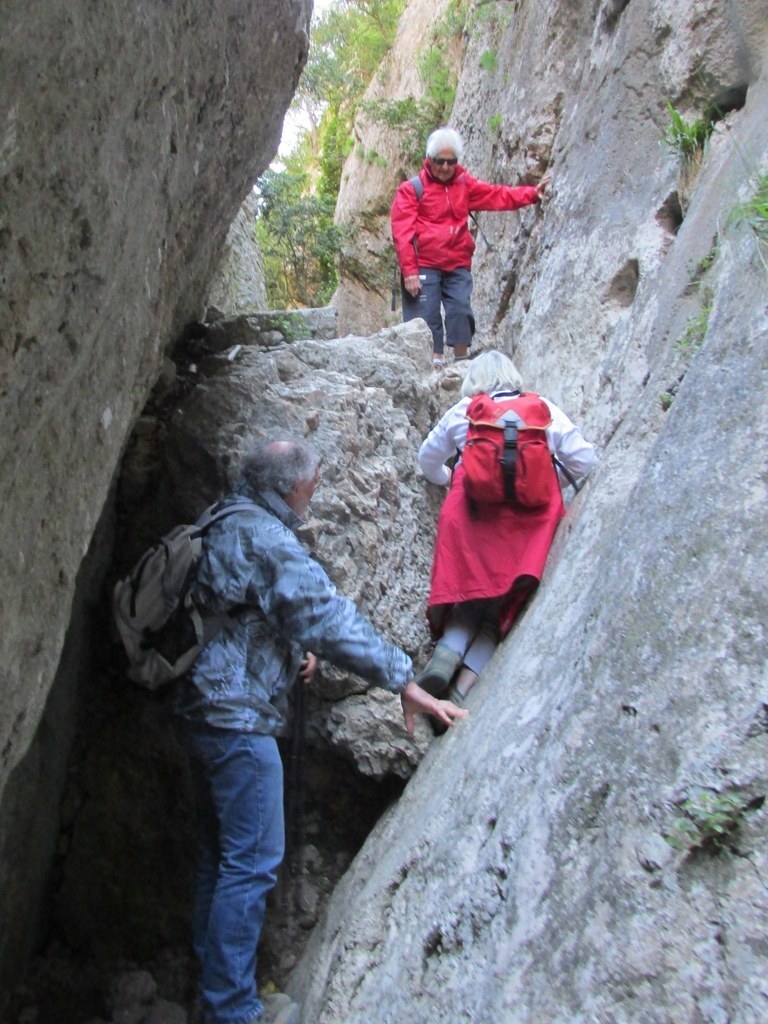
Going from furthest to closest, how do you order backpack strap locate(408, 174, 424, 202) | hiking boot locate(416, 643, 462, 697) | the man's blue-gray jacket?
backpack strap locate(408, 174, 424, 202)
hiking boot locate(416, 643, 462, 697)
the man's blue-gray jacket

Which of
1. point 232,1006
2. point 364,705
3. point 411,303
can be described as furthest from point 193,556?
point 411,303

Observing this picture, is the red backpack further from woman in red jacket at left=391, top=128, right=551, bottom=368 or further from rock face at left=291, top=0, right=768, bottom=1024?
woman in red jacket at left=391, top=128, right=551, bottom=368

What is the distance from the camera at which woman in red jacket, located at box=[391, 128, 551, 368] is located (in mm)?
7742

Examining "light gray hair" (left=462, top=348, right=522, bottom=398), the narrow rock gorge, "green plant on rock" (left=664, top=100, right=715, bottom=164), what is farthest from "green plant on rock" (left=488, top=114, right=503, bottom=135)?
"light gray hair" (left=462, top=348, right=522, bottom=398)

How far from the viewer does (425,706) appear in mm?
4008

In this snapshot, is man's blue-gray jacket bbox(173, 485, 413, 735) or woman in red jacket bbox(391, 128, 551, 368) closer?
→ man's blue-gray jacket bbox(173, 485, 413, 735)

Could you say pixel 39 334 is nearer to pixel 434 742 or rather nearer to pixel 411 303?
pixel 434 742

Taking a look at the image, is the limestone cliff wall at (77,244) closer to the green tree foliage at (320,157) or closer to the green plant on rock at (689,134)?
the green plant on rock at (689,134)

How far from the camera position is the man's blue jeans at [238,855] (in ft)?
11.9

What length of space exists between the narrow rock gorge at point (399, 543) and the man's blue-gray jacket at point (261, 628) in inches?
13.7

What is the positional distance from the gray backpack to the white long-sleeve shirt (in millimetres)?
1410

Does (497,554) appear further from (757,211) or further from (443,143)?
(443,143)

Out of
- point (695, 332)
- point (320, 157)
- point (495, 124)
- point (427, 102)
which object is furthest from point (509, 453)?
point (320, 157)

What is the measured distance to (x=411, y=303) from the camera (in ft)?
26.2
